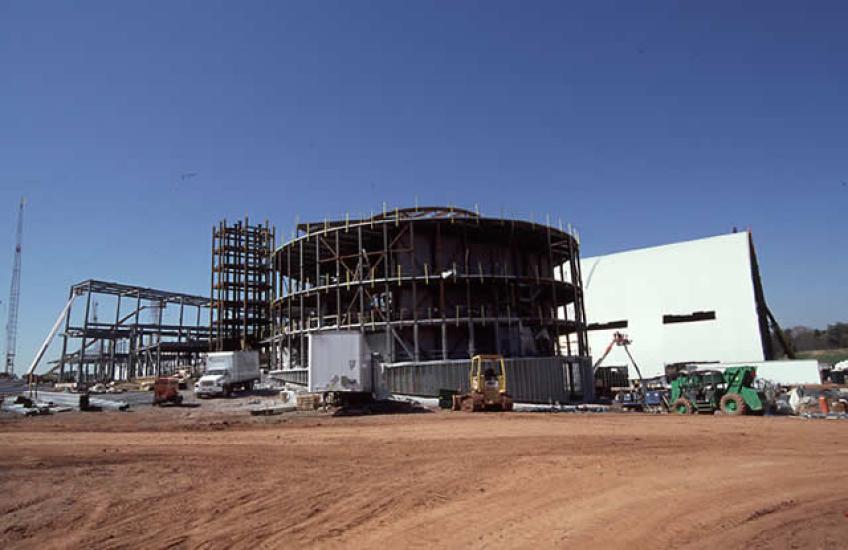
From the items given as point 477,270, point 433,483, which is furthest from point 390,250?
point 433,483

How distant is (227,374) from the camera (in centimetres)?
3462

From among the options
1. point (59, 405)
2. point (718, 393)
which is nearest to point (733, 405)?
point (718, 393)

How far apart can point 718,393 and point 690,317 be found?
27427mm

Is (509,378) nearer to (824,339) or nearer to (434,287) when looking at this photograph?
(434,287)

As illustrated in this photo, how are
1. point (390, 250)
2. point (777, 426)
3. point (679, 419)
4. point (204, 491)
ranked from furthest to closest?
point (390, 250)
point (679, 419)
point (777, 426)
point (204, 491)

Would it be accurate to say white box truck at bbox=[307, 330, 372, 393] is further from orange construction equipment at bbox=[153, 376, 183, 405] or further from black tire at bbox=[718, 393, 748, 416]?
black tire at bbox=[718, 393, 748, 416]

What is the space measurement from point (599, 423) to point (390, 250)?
69.7 ft

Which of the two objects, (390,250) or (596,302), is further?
(596,302)

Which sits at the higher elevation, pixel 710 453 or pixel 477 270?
pixel 477 270

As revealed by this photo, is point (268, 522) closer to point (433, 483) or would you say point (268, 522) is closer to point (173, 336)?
point (433, 483)

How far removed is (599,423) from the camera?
66.3 feet

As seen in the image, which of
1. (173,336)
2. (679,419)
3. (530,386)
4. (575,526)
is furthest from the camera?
(173,336)

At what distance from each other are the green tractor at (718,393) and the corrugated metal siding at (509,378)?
8956 millimetres

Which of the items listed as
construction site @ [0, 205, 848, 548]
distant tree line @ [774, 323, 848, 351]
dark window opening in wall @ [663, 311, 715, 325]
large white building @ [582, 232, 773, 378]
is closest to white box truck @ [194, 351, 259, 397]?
construction site @ [0, 205, 848, 548]
